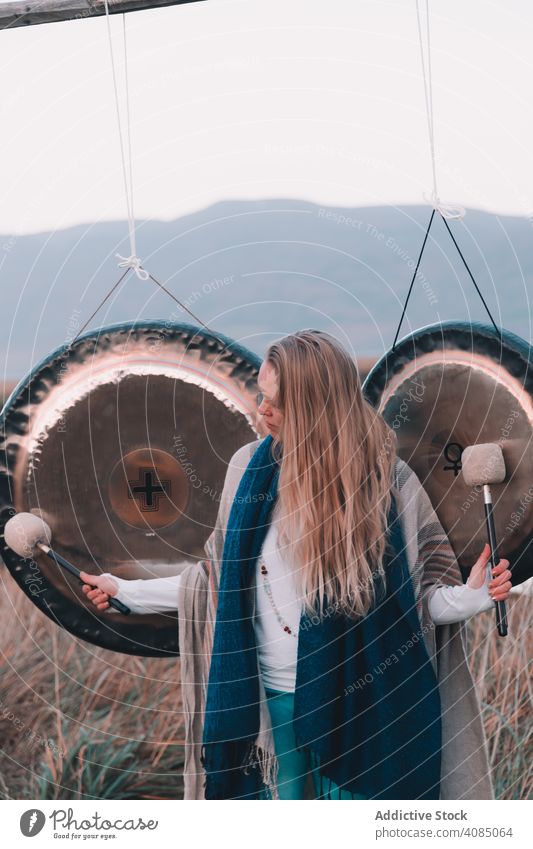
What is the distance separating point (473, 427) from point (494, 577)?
367 mm

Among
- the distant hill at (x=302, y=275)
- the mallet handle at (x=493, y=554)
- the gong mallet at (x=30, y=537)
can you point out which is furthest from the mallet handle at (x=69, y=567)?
the mallet handle at (x=493, y=554)

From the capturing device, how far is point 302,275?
257 cm

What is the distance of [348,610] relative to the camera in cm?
220

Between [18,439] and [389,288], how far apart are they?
105cm

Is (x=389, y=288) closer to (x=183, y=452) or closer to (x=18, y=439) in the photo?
(x=183, y=452)

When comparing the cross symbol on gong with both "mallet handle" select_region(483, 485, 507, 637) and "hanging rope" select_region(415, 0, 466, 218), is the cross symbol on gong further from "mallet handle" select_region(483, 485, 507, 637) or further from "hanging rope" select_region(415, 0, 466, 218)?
"hanging rope" select_region(415, 0, 466, 218)

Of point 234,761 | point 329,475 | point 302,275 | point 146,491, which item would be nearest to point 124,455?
point 146,491

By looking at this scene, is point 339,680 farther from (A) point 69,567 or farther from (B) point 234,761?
(A) point 69,567

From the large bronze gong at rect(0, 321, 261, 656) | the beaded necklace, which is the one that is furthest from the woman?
the large bronze gong at rect(0, 321, 261, 656)

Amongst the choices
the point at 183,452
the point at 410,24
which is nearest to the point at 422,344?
the point at 183,452

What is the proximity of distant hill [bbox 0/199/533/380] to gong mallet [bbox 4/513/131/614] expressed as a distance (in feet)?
1.50

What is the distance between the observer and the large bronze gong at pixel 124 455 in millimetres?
2395

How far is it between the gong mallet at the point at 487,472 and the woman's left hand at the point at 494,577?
2 cm

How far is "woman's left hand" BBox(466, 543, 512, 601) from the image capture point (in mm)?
2164
